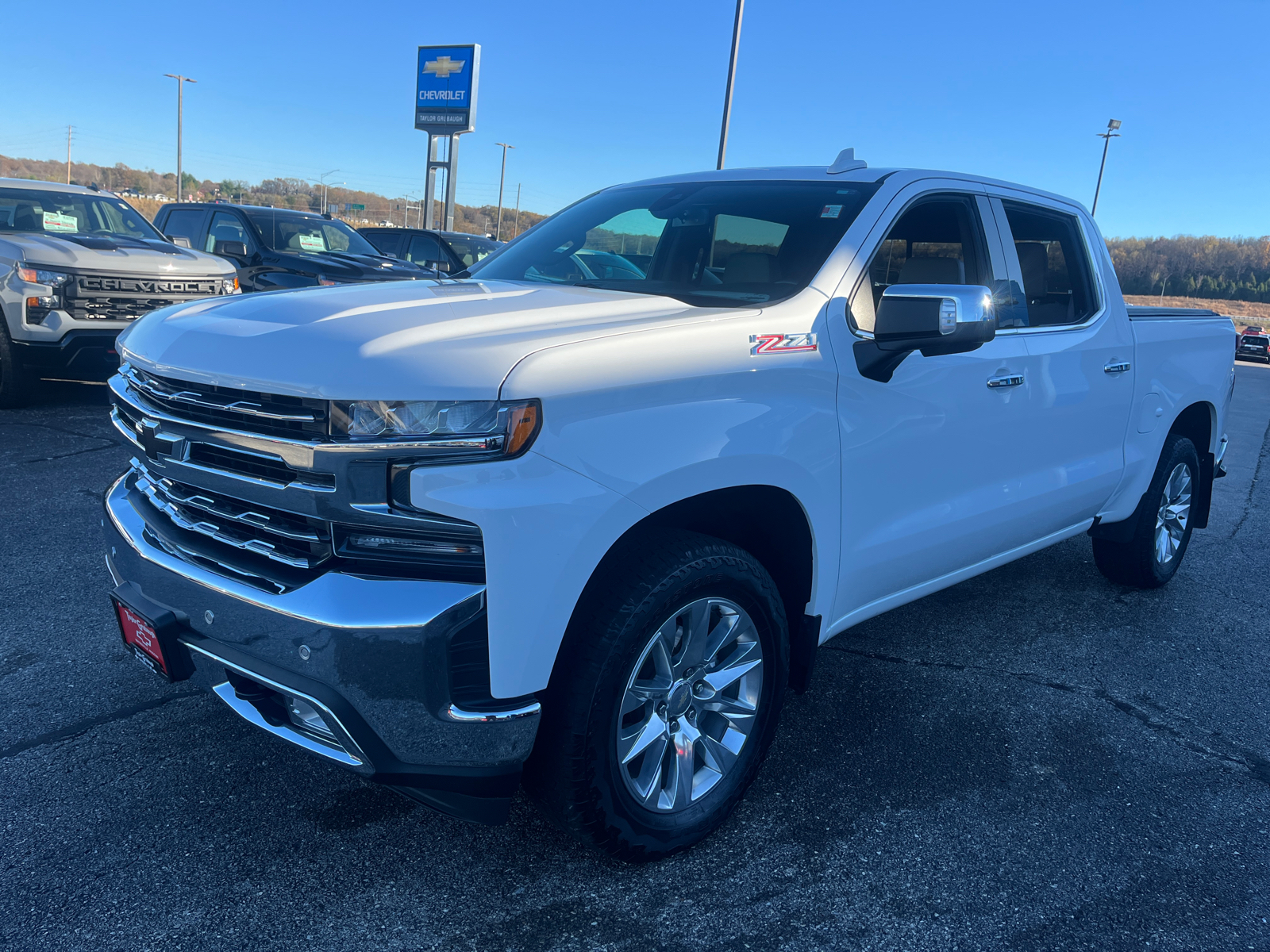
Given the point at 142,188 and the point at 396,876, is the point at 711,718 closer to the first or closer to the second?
the point at 396,876

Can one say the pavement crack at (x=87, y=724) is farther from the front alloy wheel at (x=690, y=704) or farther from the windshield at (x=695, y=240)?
the windshield at (x=695, y=240)

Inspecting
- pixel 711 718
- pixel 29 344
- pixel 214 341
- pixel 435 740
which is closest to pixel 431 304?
pixel 214 341

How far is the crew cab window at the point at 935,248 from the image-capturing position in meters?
3.23

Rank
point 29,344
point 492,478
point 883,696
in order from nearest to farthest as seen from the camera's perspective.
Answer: point 492,478
point 883,696
point 29,344

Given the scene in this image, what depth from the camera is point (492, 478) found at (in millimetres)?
1968

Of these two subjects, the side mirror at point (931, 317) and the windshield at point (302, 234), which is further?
the windshield at point (302, 234)

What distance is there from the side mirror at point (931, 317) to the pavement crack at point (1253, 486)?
505cm

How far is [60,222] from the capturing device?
8.52m

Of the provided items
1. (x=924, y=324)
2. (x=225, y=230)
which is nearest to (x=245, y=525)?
(x=924, y=324)

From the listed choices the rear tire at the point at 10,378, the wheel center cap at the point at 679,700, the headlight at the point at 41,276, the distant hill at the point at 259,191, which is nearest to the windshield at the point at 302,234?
the headlight at the point at 41,276

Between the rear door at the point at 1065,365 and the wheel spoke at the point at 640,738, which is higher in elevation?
the rear door at the point at 1065,365

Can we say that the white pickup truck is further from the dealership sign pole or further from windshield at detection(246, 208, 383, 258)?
the dealership sign pole

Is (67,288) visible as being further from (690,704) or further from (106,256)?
(690,704)

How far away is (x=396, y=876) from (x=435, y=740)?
2.14 ft
